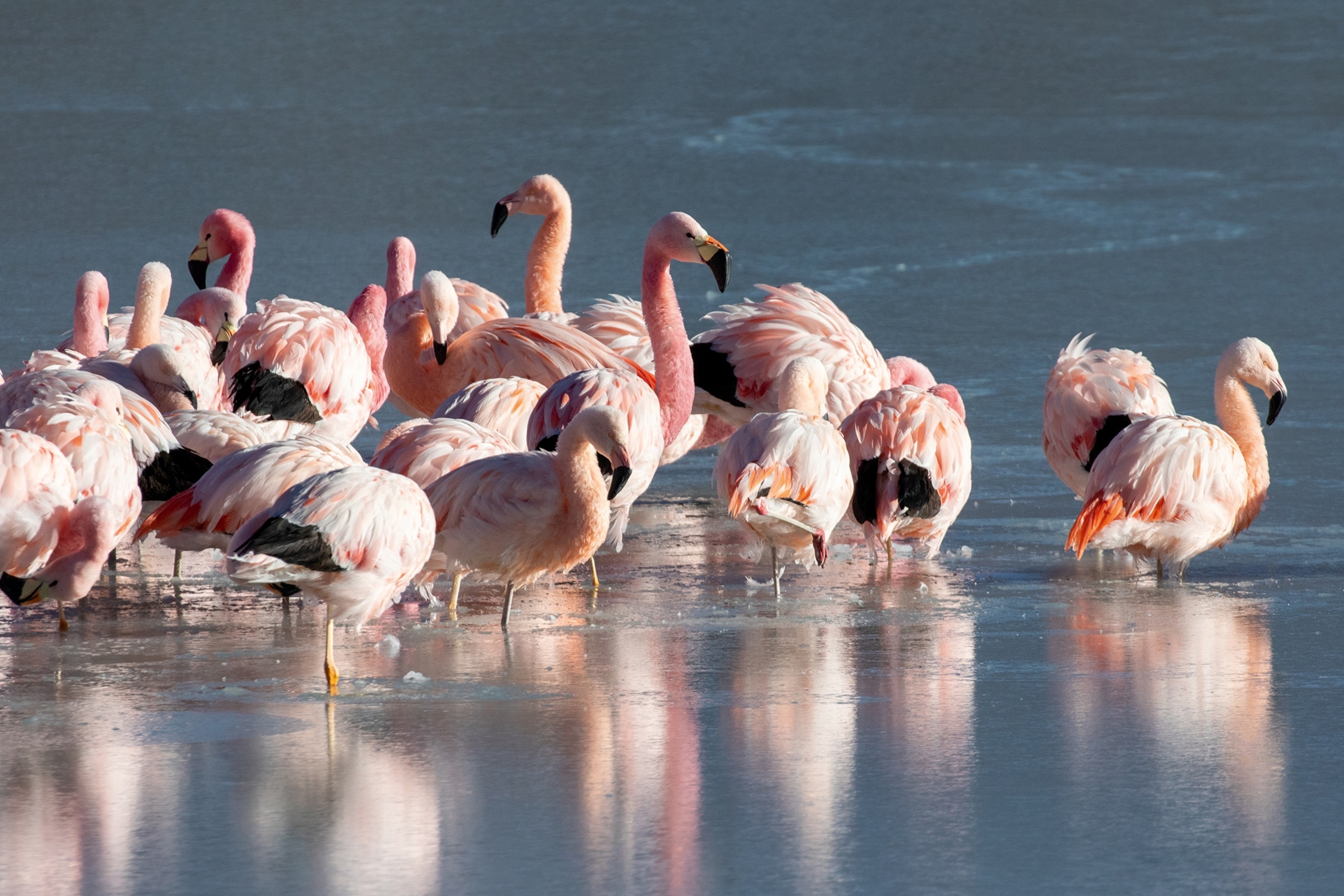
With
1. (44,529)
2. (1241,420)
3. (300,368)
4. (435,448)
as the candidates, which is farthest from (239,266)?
(1241,420)

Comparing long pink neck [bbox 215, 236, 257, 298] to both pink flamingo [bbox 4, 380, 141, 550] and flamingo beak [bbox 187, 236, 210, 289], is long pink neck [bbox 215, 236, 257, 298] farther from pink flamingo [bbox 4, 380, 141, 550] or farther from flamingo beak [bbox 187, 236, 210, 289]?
pink flamingo [bbox 4, 380, 141, 550]

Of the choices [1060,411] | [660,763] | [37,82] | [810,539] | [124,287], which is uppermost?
[37,82]

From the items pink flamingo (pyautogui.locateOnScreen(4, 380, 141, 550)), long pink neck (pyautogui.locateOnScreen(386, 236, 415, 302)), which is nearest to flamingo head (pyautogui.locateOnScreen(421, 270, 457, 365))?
long pink neck (pyautogui.locateOnScreen(386, 236, 415, 302))

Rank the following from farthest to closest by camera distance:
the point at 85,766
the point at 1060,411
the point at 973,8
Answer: the point at 973,8 → the point at 1060,411 → the point at 85,766

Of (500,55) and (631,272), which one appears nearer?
(631,272)

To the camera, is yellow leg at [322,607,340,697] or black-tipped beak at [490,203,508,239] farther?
black-tipped beak at [490,203,508,239]

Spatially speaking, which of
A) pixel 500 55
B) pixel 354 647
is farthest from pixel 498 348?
pixel 500 55

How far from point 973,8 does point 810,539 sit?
1602cm

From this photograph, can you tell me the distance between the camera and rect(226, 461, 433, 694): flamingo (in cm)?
470

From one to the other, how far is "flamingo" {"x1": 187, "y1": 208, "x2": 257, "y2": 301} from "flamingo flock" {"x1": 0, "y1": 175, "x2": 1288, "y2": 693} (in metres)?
0.65

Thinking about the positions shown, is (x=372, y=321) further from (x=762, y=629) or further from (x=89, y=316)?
(x=762, y=629)

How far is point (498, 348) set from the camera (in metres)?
7.80

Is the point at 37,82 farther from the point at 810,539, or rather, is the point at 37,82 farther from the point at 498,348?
the point at 810,539

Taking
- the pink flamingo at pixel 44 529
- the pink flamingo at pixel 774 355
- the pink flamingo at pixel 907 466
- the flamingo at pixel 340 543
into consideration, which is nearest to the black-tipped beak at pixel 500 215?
the pink flamingo at pixel 774 355
